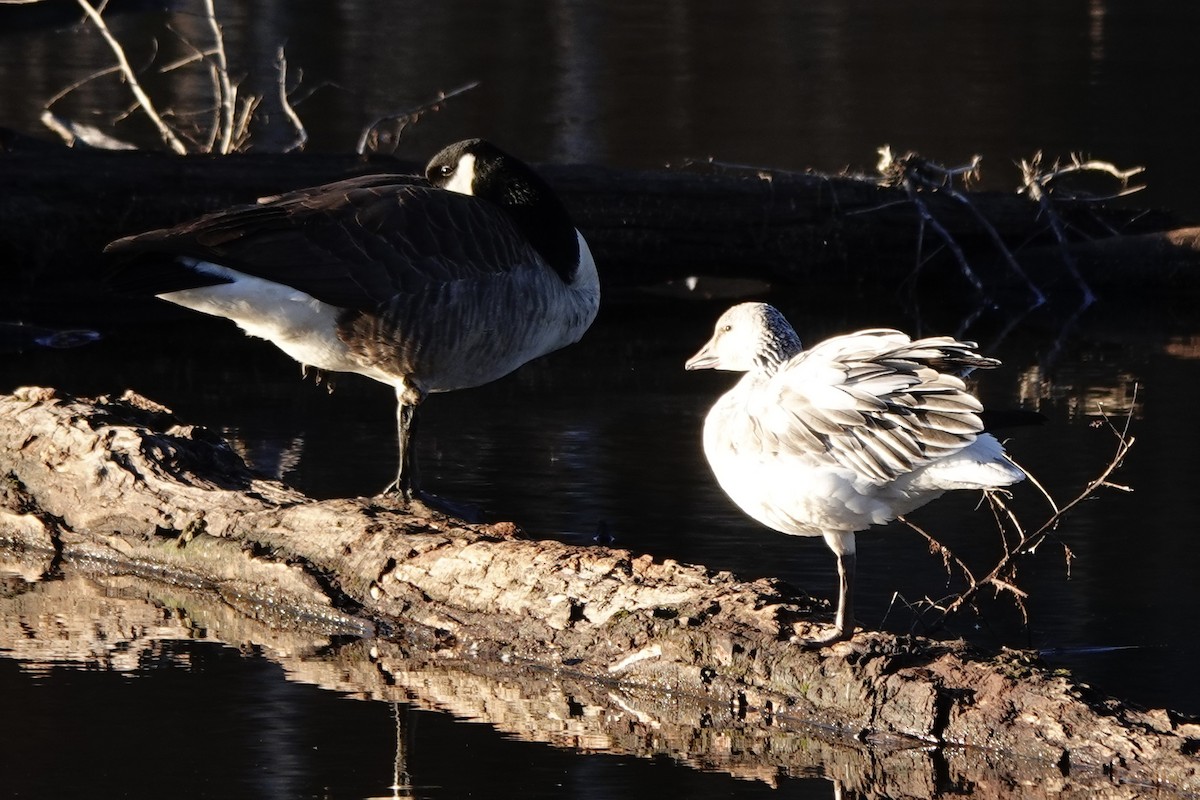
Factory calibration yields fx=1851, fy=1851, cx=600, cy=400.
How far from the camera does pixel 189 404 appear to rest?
9812 millimetres

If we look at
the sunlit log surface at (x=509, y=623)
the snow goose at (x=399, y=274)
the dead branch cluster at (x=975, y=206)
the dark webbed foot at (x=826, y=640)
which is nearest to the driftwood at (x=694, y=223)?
the dead branch cluster at (x=975, y=206)

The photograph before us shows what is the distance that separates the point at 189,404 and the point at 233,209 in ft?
9.88

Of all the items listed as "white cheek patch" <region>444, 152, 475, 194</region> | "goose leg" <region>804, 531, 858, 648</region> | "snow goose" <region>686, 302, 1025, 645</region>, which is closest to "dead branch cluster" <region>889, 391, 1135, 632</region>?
"goose leg" <region>804, 531, 858, 648</region>

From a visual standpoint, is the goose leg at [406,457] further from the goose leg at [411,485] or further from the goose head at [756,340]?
the goose head at [756,340]

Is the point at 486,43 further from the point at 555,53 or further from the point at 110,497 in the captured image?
the point at 110,497

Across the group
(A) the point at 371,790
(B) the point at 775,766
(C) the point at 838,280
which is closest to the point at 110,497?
(A) the point at 371,790

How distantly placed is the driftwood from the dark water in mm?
329

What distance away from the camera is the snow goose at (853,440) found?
5.05m

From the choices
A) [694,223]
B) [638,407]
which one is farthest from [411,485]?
[694,223]

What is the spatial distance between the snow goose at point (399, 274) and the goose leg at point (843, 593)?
7.29 feet

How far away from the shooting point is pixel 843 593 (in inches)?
210

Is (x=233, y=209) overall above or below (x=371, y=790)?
above

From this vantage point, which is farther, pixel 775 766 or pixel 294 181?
pixel 294 181

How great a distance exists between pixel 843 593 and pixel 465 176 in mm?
3243
